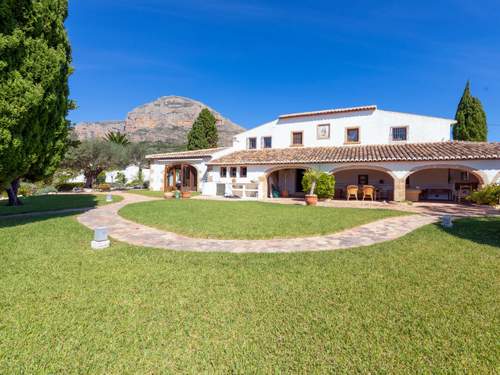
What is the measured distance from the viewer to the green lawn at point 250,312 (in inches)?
99.3

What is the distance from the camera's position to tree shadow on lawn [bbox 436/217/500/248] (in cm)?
686

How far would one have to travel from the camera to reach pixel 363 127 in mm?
20891

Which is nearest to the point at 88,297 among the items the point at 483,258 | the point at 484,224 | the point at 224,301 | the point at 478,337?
the point at 224,301

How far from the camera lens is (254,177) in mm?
20859

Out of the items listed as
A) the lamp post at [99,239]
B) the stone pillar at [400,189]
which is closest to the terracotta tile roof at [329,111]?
the stone pillar at [400,189]

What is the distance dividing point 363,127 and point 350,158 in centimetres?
524

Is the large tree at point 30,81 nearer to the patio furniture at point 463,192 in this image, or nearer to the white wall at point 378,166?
the white wall at point 378,166

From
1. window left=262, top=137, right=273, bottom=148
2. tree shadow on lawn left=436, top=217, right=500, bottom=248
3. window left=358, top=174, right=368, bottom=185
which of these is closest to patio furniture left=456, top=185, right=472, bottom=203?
window left=358, top=174, right=368, bottom=185

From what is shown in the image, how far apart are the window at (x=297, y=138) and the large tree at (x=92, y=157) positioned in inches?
836

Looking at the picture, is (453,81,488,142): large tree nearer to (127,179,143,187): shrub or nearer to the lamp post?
the lamp post

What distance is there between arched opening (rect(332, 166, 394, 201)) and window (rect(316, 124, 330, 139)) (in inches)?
142

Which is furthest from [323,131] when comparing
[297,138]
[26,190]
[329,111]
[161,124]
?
[161,124]

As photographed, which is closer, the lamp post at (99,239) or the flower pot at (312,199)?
the lamp post at (99,239)

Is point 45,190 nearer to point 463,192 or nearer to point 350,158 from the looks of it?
point 350,158
